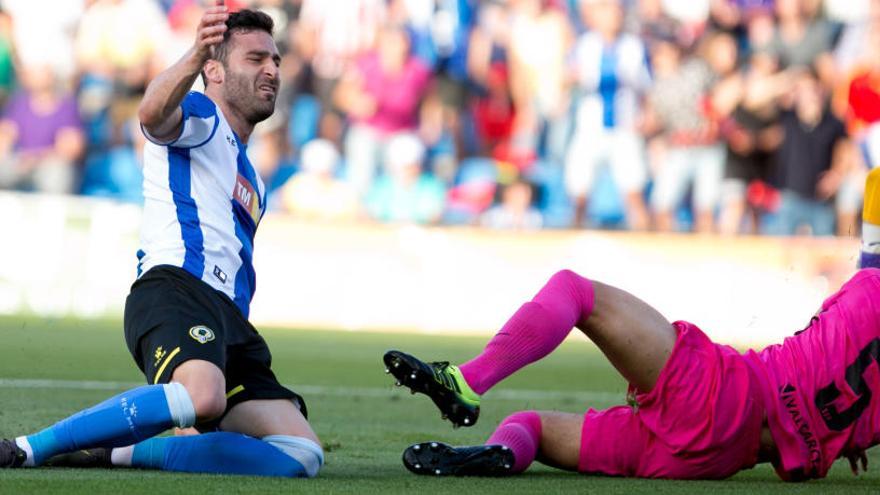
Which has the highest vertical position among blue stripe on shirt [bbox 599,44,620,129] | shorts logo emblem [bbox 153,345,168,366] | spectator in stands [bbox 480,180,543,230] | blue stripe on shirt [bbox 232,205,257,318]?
blue stripe on shirt [bbox 599,44,620,129]

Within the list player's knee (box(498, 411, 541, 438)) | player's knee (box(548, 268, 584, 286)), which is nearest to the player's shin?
player's knee (box(498, 411, 541, 438))

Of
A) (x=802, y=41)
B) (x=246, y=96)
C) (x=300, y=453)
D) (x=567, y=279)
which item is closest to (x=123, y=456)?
(x=300, y=453)

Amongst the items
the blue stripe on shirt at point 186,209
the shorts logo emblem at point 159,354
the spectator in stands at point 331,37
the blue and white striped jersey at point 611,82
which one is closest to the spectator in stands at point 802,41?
the blue and white striped jersey at point 611,82

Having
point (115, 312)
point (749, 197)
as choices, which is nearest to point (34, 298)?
point (115, 312)

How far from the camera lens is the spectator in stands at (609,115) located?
17.5m

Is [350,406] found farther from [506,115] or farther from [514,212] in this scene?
[506,115]

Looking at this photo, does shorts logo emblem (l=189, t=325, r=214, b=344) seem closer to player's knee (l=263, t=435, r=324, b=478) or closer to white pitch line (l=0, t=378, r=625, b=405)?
player's knee (l=263, t=435, r=324, b=478)

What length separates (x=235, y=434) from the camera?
553 cm

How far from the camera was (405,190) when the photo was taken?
1739cm

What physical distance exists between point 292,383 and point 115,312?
19.1 feet

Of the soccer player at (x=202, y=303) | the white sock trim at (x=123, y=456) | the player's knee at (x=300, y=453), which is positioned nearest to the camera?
the soccer player at (x=202, y=303)

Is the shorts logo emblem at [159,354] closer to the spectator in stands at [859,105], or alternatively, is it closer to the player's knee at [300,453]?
the player's knee at [300,453]

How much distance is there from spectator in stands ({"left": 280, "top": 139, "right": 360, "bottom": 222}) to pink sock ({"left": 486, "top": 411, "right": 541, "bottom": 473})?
11483 millimetres

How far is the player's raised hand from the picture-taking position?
5227mm
